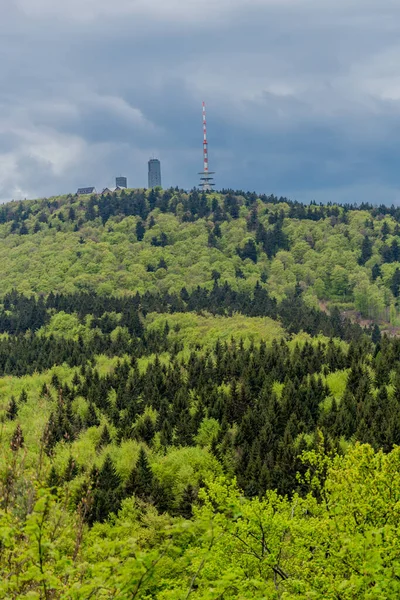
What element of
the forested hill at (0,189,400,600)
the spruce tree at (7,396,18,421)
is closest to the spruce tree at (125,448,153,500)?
the forested hill at (0,189,400,600)

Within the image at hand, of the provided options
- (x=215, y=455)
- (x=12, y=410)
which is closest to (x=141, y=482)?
(x=215, y=455)

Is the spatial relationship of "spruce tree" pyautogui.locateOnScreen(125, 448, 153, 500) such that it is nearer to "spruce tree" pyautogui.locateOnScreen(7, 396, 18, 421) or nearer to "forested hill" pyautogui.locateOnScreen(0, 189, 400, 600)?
"forested hill" pyautogui.locateOnScreen(0, 189, 400, 600)

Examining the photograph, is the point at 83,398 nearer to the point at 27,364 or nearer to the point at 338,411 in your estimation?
the point at 27,364

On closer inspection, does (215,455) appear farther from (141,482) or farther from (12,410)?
(12,410)

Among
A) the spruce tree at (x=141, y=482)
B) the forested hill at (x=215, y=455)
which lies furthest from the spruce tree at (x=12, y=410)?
the spruce tree at (x=141, y=482)

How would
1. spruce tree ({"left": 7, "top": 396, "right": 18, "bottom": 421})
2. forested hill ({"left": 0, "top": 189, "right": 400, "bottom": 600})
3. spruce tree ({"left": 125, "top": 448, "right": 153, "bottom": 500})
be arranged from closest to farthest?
forested hill ({"left": 0, "top": 189, "right": 400, "bottom": 600}) → spruce tree ({"left": 125, "top": 448, "right": 153, "bottom": 500}) → spruce tree ({"left": 7, "top": 396, "right": 18, "bottom": 421})

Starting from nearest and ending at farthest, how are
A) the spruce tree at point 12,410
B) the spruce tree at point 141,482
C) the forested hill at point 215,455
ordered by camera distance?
1. the forested hill at point 215,455
2. the spruce tree at point 141,482
3. the spruce tree at point 12,410

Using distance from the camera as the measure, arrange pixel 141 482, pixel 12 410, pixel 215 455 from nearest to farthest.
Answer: pixel 141 482 → pixel 215 455 → pixel 12 410

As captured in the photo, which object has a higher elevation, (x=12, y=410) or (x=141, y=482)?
(x=12, y=410)

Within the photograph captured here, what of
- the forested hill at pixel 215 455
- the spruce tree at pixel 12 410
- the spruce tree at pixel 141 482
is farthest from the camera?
the spruce tree at pixel 12 410

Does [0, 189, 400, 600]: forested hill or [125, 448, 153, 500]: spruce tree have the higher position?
[0, 189, 400, 600]: forested hill

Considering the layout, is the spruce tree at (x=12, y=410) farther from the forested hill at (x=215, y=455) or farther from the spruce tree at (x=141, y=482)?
the spruce tree at (x=141, y=482)

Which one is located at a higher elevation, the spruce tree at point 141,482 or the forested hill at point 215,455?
the forested hill at point 215,455

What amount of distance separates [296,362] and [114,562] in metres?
72.3
